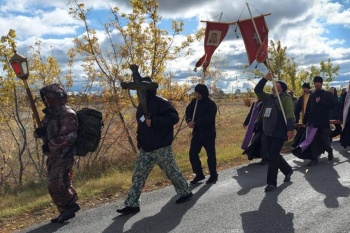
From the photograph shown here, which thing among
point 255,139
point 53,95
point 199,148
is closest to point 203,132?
point 199,148

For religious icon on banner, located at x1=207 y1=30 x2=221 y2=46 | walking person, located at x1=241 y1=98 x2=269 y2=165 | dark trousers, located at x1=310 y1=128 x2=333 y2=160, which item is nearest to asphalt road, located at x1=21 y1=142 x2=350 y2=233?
dark trousers, located at x1=310 y1=128 x2=333 y2=160

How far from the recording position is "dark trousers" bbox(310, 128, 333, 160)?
832 centimetres

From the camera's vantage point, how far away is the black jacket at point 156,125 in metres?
5.18

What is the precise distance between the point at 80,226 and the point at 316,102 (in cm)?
555

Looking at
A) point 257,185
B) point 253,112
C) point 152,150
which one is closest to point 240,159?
point 253,112

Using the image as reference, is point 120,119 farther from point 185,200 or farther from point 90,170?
point 185,200

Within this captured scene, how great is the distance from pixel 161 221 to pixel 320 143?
16.0 ft

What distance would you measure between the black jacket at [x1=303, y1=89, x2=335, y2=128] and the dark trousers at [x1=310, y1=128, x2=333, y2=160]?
0.15 m


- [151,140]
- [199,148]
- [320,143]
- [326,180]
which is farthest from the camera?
[320,143]

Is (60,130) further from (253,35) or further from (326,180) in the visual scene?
(326,180)

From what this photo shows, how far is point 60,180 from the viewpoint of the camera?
16.3ft

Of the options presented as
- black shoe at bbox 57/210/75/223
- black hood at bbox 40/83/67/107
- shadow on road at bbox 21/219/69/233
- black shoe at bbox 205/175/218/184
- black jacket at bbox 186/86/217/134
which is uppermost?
black hood at bbox 40/83/67/107

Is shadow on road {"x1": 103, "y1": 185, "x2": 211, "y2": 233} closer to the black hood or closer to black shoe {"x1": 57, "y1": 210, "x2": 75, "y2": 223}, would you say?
black shoe {"x1": 57, "y1": 210, "x2": 75, "y2": 223}

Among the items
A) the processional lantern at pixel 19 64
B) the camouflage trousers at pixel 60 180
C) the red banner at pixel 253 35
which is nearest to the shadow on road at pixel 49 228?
the camouflage trousers at pixel 60 180
